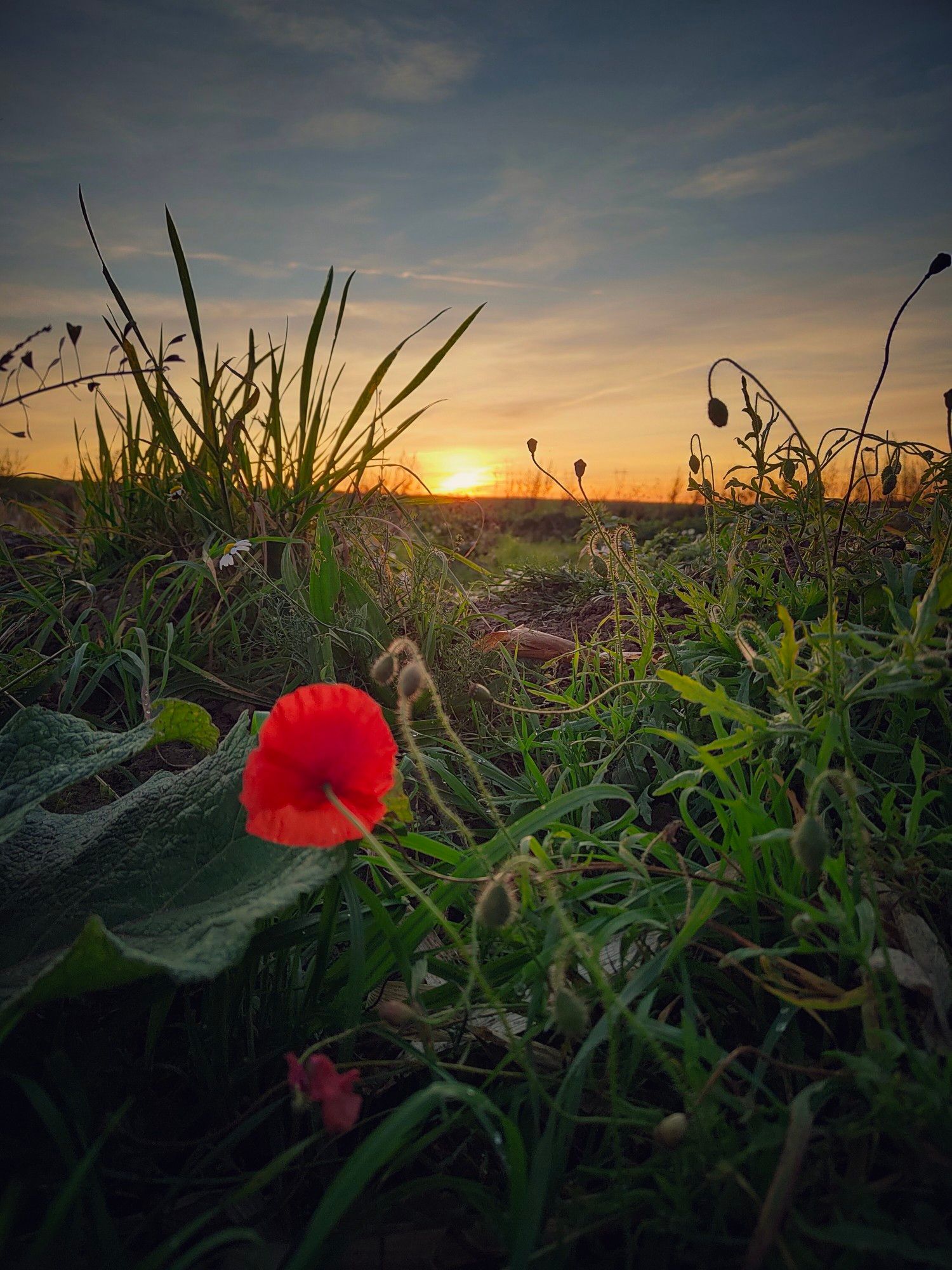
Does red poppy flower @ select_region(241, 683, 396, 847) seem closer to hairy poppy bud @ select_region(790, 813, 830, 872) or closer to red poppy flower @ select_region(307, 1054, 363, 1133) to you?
red poppy flower @ select_region(307, 1054, 363, 1133)

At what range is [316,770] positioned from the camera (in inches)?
29.3

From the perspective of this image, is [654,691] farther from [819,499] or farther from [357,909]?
[357,909]

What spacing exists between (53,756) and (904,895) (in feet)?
3.62

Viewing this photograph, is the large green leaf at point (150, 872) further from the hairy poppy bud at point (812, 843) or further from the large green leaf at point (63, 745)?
the hairy poppy bud at point (812, 843)

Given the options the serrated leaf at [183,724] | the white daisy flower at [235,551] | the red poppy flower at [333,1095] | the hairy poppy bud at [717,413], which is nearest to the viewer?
the red poppy flower at [333,1095]

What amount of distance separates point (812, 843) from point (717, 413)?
0.69m

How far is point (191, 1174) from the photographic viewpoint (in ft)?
2.51

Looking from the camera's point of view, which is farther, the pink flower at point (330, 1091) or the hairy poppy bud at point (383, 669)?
the hairy poppy bud at point (383, 669)

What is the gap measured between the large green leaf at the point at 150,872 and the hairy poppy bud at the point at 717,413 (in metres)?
0.83

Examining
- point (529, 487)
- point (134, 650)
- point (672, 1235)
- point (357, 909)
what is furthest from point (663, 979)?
point (529, 487)

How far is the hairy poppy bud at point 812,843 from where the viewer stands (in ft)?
2.27

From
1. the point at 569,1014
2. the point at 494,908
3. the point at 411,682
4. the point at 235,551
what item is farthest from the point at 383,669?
the point at 235,551

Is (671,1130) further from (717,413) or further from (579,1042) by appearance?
(717,413)

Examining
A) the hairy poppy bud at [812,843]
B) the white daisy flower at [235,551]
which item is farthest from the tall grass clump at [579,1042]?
the white daisy flower at [235,551]
